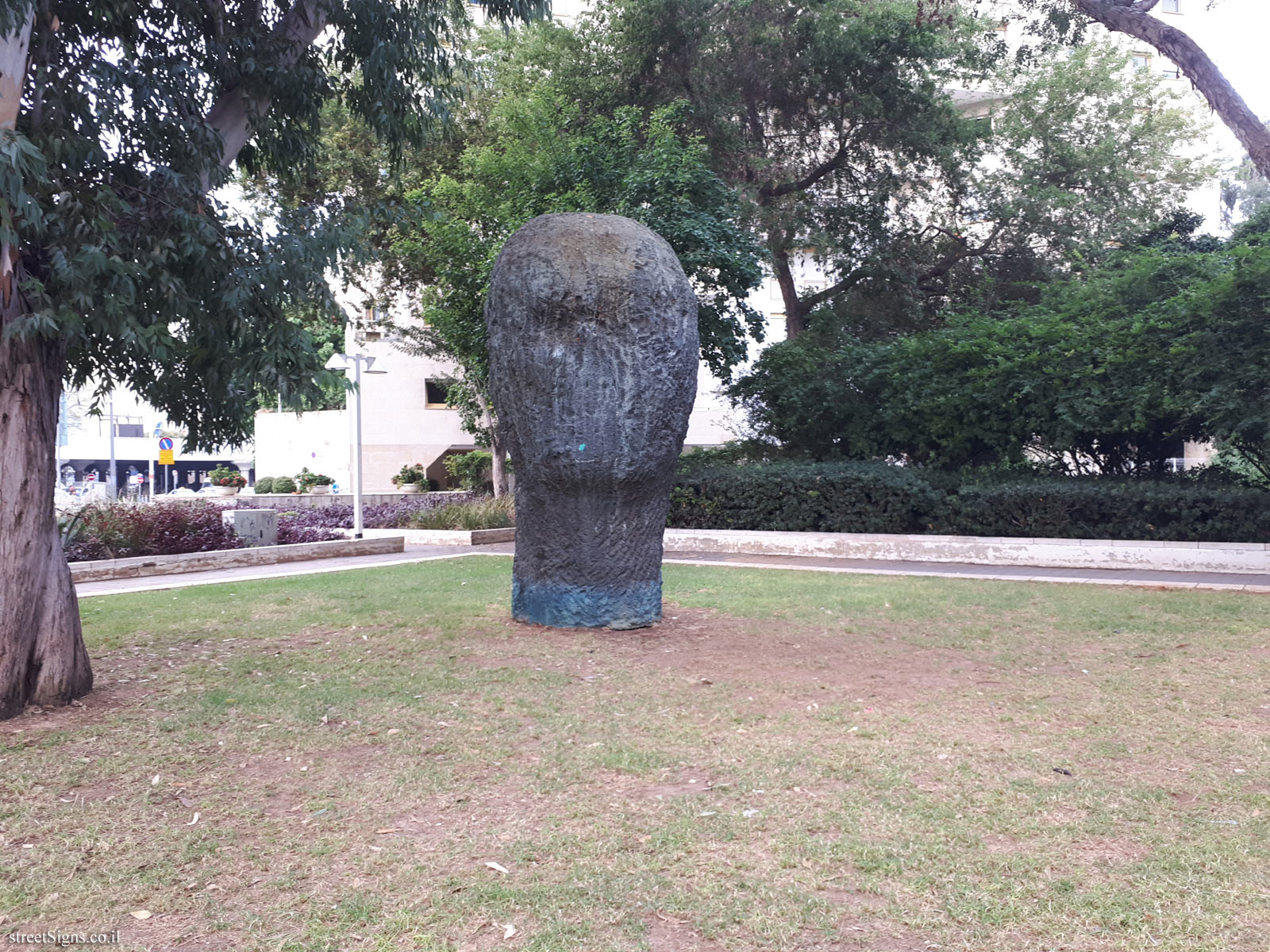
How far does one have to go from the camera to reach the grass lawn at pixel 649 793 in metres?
3.35

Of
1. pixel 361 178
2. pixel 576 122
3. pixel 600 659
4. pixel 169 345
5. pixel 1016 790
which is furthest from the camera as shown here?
pixel 361 178

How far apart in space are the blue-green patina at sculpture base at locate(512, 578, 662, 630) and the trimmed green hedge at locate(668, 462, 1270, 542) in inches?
317

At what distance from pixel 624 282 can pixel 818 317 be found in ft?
42.3

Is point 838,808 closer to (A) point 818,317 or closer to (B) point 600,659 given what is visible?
(B) point 600,659

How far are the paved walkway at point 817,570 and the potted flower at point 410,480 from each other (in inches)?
561

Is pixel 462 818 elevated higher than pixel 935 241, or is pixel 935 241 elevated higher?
pixel 935 241

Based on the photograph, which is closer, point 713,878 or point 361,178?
point 713,878

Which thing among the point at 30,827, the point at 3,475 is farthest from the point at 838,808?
the point at 3,475

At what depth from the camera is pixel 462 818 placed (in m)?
4.30

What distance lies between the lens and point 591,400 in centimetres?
820

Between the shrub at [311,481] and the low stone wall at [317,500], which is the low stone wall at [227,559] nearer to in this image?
the low stone wall at [317,500]

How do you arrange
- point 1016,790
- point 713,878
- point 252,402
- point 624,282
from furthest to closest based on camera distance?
1. point 624,282
2. point 252,402
3. point 1016,790
4. point 713,878

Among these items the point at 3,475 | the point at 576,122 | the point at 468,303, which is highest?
the point at 576,122

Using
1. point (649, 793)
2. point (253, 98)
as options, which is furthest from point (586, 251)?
point (649, 793)
